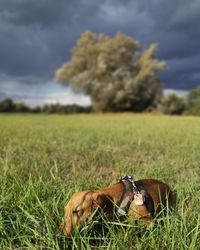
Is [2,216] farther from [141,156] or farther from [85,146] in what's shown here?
[85,146]

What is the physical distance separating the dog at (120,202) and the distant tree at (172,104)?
31835 millimetres

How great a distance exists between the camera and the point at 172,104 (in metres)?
35.7

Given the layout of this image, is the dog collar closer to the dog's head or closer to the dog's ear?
the dog's ear

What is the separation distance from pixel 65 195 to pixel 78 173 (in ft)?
3.58

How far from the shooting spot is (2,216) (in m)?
2.20

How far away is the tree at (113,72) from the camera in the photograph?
32.0 metres

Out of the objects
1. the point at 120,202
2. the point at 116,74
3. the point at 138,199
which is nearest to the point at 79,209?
the point at 120,202

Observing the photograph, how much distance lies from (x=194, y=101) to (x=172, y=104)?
3.92 m

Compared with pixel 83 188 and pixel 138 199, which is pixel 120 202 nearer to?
pixel 138 199

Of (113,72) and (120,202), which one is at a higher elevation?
(113,72)

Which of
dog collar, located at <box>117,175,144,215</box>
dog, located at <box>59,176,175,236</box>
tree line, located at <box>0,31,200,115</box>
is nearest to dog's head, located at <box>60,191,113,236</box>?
dog, located at <box>59,176,175,236</box>

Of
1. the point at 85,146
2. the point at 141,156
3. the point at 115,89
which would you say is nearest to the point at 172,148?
the point at 141,156

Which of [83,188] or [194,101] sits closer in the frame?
[83,188]

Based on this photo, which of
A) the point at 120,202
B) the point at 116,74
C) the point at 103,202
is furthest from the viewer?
the point at 116,74
